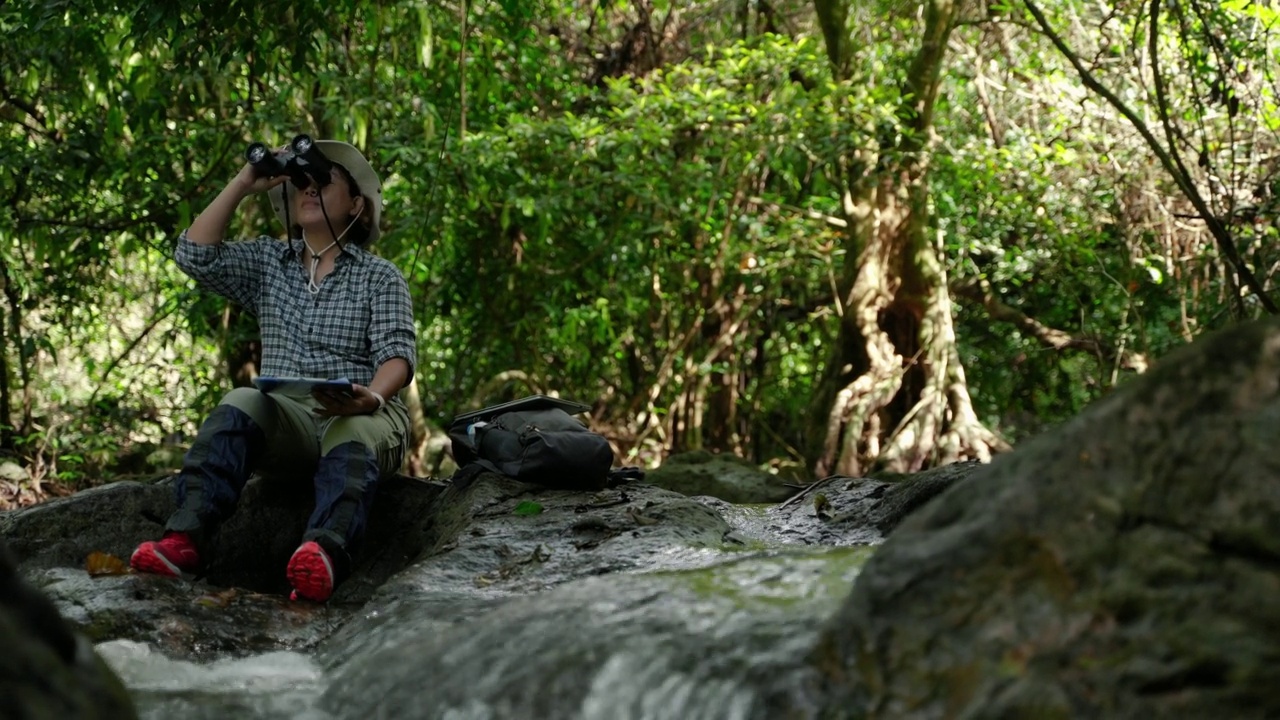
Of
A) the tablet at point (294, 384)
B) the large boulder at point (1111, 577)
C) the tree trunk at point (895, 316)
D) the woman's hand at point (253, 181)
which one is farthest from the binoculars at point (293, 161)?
the tree trunk at point (895, 316)

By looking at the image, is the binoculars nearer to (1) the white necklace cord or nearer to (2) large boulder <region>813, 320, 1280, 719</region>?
(1) the white necklace cord

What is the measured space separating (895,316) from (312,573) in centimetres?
685

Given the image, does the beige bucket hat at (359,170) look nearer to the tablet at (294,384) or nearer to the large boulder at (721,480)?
the tablet at (294,384)

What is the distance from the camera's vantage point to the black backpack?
4586 millimetres

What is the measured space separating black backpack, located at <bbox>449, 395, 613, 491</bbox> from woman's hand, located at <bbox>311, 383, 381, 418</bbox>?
2.34ft

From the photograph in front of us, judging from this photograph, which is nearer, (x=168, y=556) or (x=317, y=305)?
(x=168, y=556)

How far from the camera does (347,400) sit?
13.2 ft

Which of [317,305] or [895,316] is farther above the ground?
[895,316]

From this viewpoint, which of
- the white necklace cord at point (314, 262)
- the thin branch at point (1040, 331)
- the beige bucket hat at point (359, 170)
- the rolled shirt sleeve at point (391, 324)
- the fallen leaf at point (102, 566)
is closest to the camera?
the fallen leaf at point (102, 566)

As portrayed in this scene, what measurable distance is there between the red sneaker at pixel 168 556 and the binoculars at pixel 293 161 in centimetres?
135

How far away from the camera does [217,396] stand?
998 centimetres

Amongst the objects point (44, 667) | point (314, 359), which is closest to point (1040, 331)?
point (314, 359)

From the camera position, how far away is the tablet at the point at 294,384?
389 centimetres

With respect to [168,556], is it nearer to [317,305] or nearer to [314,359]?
[314,359]
